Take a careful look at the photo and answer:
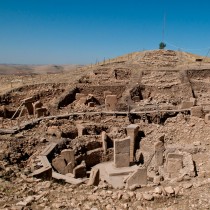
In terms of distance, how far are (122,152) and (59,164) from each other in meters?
2.98

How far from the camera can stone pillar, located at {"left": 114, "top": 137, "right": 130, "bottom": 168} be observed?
12.7 m

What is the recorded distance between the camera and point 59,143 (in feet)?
42.2

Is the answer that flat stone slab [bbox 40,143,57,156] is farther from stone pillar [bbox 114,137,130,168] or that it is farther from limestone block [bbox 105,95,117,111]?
limestone block [bbox 105,95,117,111]

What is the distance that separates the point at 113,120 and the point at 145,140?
10.2ft

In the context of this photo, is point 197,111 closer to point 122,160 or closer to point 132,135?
point 132,135

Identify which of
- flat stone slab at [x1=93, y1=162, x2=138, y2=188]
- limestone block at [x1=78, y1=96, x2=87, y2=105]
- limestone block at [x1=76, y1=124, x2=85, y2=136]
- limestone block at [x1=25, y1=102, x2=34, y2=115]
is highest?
limestone block at [x1=78, y1=96, x2=87, y2=105]

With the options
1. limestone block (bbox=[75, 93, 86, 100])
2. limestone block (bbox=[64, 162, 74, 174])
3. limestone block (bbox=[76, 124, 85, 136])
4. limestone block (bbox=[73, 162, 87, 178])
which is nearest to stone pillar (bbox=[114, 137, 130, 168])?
limestone block (bbox=[73, 162, 87, 178])

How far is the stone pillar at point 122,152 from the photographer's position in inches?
501

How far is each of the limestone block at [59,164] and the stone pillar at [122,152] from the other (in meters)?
2.49

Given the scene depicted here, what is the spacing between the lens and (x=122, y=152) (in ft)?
42.5

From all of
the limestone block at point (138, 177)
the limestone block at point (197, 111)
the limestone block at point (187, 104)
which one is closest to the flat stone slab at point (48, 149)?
the limestone block at point (138, 177)

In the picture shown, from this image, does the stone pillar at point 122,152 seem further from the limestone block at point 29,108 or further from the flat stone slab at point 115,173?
the limestone block at point 29,108

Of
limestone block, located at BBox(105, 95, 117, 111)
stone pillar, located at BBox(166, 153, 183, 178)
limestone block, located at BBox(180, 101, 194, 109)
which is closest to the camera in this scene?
stone pillar, located at BBox(166, 153, 183, 178)

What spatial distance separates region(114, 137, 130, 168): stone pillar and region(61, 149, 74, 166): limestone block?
202 cm
